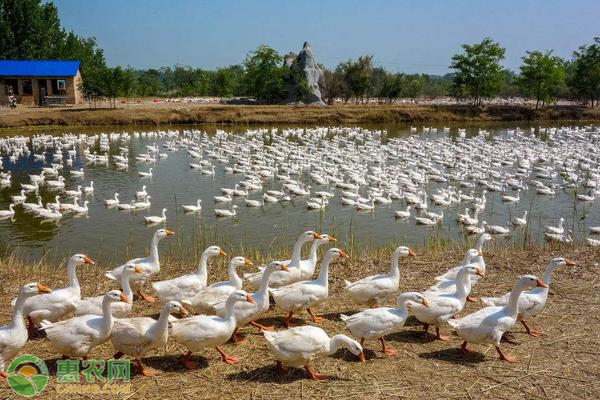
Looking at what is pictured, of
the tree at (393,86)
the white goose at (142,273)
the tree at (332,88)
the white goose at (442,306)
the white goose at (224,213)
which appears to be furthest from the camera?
the tree at (393,86)

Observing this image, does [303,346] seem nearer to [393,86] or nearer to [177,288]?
[177,288]

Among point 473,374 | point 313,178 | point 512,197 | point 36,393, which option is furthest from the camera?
A: point 313,178

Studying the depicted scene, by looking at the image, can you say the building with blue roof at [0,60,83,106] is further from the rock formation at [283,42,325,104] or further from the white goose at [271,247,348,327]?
the white goose at [271,247,348,327]

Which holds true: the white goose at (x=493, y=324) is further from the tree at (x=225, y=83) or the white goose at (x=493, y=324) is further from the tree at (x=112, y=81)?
the tree at (x=225, y=83)

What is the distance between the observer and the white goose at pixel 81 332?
19.3 ft

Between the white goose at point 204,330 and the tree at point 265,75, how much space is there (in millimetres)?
61440

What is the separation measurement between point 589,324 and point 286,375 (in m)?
4.57

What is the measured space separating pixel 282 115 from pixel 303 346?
48.4 m

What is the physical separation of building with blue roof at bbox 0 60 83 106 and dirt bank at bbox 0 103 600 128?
239 inches

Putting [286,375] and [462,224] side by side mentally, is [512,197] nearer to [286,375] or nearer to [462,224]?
[462,224]

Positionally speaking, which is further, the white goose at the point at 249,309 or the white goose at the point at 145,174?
the white goose at the point at 145,174

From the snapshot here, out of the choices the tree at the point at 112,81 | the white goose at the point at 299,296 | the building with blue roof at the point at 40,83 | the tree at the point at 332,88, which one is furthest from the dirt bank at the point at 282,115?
the white goose at the point at 299,296

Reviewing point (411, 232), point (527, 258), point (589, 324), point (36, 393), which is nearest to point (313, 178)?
point (411, 232)

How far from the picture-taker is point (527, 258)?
10359mm
